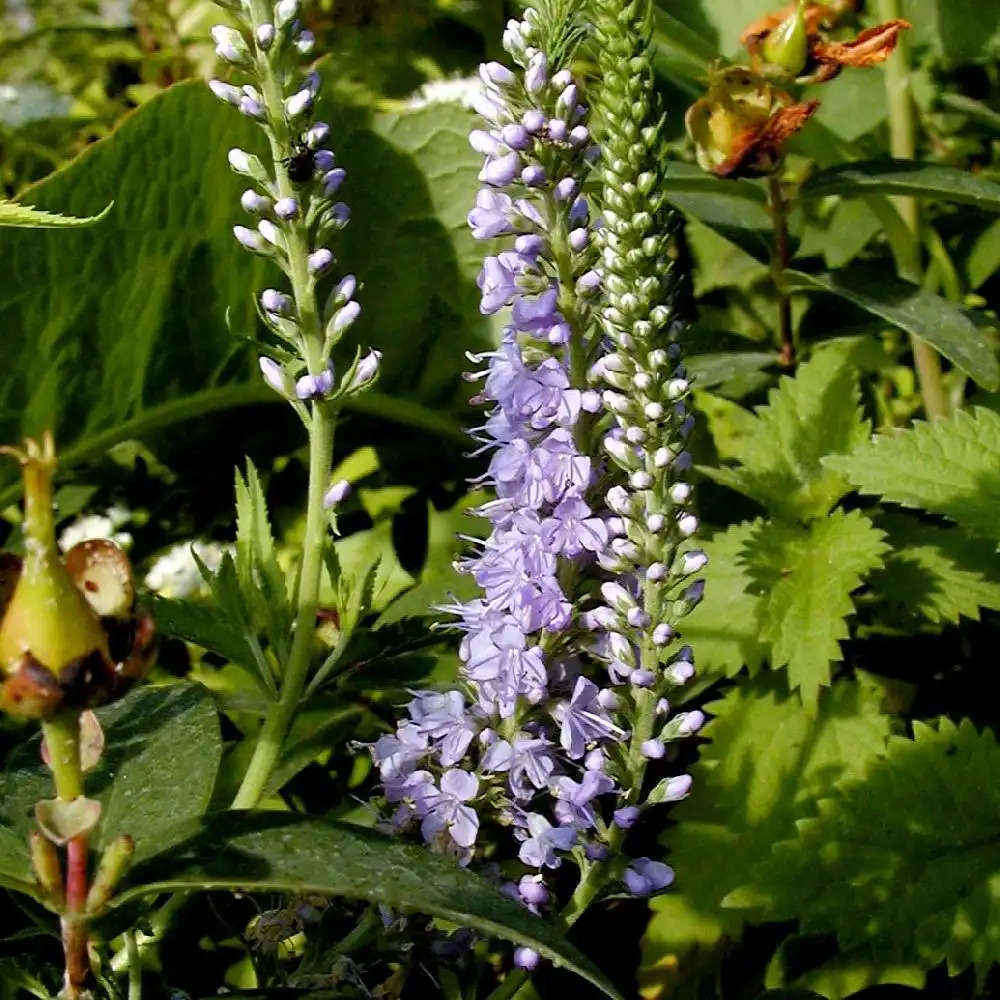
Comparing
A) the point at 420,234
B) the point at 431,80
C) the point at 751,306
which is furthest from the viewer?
the point at 431,80

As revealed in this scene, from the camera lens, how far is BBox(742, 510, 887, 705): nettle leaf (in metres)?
0.90

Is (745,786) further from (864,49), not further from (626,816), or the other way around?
(864,49)

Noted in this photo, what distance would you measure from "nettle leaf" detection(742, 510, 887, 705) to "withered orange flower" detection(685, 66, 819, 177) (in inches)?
12.0

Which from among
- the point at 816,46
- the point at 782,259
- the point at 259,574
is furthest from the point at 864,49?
the point at 259,574

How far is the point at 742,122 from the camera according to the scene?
3.41 feet

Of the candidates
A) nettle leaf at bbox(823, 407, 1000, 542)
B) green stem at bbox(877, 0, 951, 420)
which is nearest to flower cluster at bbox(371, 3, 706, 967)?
nettle leaf at bbox(823, 407, 1000, 542)

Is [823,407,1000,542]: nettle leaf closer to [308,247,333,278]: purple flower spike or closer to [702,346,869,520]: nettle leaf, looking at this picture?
[702,346,869,520]: nettle leaf

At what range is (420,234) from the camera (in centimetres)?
126

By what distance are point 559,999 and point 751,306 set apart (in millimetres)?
832

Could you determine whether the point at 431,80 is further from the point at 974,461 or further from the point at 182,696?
the point at 182,696

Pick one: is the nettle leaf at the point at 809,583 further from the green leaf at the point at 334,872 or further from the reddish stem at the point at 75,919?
the reddish stem at the point at 75,919

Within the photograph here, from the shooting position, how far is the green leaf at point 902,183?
104 centimetres

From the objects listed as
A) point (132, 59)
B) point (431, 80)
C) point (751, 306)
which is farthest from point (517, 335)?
point (132, 59)

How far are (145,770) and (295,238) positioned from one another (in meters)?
0.31
